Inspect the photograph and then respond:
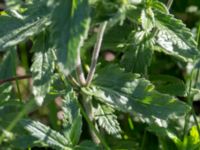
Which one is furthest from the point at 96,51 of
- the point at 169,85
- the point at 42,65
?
the point at 169,85

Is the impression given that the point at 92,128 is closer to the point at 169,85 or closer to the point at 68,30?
the point at 169,85

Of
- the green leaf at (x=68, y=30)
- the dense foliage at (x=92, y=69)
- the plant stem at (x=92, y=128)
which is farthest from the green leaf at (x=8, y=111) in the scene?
the green leaf at (x=68, y=30)

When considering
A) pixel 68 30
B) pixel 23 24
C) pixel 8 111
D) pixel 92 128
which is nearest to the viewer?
pixel 68 30

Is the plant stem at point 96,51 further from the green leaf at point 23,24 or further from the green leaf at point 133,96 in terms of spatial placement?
the green leaf at point 23,24

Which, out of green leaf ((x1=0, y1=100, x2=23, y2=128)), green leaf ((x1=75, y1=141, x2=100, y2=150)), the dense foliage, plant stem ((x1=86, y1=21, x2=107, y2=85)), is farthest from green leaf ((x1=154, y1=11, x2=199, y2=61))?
green leaf ((x1=0, y1=100, x2=23, y2=128))

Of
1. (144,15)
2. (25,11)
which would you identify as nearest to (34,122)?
(25,11)

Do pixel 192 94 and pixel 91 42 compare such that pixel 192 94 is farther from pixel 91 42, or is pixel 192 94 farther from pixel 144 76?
pixel 91 42
